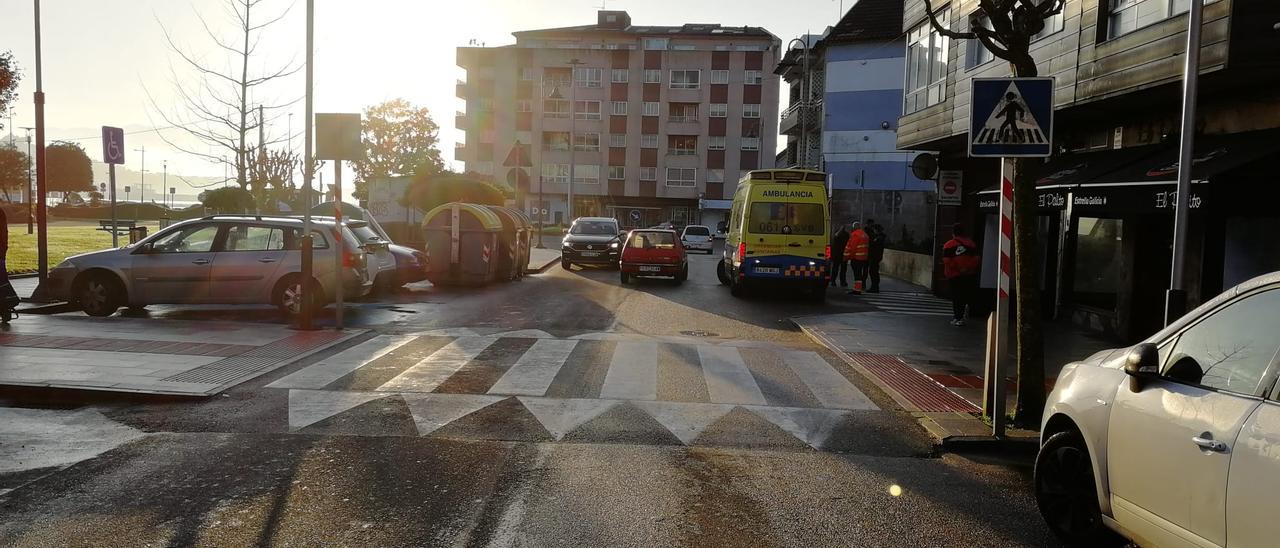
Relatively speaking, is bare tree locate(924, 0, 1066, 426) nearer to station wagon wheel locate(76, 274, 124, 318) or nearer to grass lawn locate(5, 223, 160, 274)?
station wagon wheel locate(76, 274, 124, 318)

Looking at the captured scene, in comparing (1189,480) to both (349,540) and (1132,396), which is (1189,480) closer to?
(1132,396)

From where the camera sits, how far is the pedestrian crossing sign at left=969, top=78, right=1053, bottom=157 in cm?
702

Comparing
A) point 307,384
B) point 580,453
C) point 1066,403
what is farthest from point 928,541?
point 307,384

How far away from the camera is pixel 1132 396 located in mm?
4113

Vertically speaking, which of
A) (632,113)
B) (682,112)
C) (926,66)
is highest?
(682,112)

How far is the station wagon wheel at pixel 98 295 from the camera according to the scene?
13.6 m

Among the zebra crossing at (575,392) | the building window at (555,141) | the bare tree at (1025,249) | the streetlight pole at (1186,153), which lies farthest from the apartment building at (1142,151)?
the building window at (555,141)

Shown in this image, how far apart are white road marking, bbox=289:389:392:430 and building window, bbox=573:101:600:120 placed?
68.0m

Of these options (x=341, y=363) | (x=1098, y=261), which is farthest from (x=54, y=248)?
(x=1098, y=261)

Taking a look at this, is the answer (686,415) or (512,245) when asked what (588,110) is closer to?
(512,245)

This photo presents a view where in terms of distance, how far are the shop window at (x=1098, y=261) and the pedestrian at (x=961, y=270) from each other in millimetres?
2084

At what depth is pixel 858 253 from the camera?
21766 mm

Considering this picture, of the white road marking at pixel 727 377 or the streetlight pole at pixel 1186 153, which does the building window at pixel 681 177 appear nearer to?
the white road marking at pixel 727 377

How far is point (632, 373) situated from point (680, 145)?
66549 mm
